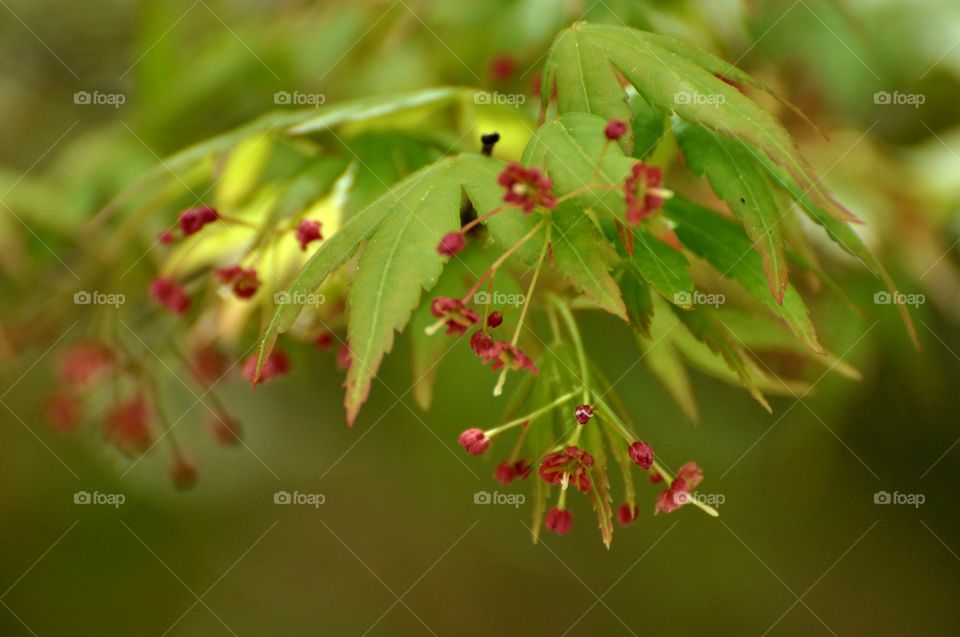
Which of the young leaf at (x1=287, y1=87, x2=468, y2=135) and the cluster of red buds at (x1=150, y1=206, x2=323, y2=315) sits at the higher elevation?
the young leaf at (x1=287, y1=87, x2=468, y2=135)

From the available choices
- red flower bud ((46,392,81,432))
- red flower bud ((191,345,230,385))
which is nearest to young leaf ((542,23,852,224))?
red flower bud ((191,345,230,385))

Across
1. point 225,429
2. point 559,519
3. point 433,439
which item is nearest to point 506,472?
point 559,519

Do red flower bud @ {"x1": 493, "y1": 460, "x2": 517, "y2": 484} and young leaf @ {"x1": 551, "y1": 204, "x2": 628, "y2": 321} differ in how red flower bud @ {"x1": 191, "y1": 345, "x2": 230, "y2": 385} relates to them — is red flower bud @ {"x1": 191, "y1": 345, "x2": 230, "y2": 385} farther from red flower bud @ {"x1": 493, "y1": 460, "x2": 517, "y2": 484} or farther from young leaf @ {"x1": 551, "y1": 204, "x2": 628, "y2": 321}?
young leaf @ {"x1": 551, "y1": 204, "x2": 628, "y2": 321}

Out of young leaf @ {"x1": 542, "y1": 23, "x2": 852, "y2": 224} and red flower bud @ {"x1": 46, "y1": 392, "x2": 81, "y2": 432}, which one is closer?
young leaf @ {"x1": 542, "y1": 23, "x2": 852, "y2": 224}

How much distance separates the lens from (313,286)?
52 centimetres

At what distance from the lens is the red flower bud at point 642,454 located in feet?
1.86

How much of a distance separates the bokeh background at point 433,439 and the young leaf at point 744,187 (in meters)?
Result: 0.41

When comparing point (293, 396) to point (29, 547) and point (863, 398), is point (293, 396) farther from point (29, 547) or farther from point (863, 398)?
point (863, 398)

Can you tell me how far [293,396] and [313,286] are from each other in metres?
1.10

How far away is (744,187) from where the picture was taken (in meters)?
0.58

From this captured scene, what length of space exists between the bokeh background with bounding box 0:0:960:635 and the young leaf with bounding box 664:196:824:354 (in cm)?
38

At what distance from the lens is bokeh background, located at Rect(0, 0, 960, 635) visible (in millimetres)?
1038

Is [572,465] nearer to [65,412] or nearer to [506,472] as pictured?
[506,472]

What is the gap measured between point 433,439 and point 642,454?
89cm
